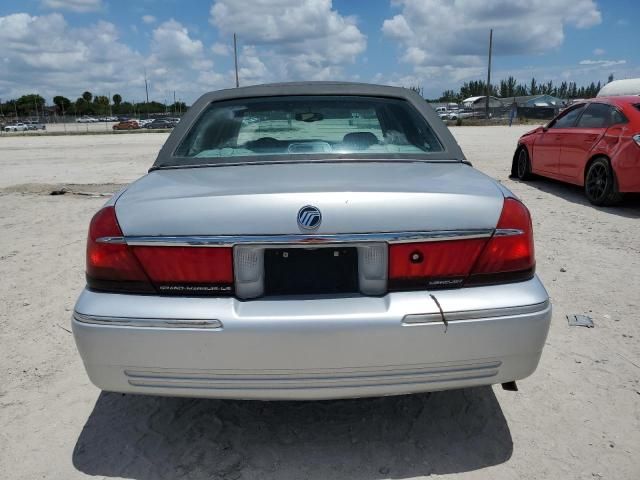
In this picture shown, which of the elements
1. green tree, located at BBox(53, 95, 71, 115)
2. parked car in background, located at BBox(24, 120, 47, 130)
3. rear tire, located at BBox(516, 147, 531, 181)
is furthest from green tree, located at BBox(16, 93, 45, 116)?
rear tire, located at BBox(516, 147, 531, 181)

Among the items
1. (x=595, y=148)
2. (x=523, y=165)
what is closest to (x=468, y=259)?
(x=595, y=148)

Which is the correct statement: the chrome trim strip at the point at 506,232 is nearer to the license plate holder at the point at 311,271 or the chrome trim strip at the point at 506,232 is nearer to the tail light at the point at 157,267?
the license plate holder at the point at 311,271

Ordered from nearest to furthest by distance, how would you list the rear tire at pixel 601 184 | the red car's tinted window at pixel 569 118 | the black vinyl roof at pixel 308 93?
the black vinyl roof at pixel 308 93, the rear tire at pixel 601 184, the red car's tinted window at pixel 569 118

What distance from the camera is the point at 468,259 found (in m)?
2.11

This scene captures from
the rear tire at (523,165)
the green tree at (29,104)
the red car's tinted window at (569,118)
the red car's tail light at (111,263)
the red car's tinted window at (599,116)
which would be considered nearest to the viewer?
the red car's tail light at (111,263)

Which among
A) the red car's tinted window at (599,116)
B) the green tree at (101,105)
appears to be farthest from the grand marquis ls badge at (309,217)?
the green tree at (101,105)

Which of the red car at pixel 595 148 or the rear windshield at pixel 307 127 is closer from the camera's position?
the rear windshield at pixel 307 127

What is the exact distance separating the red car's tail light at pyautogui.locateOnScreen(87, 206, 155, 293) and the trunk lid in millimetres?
59

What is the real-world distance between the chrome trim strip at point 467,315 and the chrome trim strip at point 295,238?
11.0 inches

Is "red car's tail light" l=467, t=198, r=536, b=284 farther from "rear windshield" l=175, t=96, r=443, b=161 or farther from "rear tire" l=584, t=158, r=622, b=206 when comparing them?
"rear tire" l=584, t=158, r=622, b=206

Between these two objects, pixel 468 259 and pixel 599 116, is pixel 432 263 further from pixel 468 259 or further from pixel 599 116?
pixel 599 116

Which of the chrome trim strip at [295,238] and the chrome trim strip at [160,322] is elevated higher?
the chrome trim strip at [295,238]

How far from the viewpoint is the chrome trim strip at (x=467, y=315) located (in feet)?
6.55

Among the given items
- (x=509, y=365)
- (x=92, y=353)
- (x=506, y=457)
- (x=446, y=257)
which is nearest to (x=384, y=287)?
(x=446, y=257)
